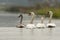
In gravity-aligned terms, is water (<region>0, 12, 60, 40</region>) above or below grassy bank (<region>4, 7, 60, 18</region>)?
below

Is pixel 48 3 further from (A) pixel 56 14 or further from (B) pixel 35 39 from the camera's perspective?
(B) pixel 35 39

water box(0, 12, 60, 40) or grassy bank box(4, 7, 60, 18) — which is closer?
water box(0, 12, 60, 40)

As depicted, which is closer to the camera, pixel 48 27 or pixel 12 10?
pixel 48 27

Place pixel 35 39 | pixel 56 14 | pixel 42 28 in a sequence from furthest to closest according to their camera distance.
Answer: pixel 56 14, pixel 42 28, pixel 35 39

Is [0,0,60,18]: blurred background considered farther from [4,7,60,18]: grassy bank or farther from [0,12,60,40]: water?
[0,12,60,40]: water

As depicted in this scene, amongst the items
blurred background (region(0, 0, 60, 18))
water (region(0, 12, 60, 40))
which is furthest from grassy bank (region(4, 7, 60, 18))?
water (region(0, 12, 60, 40))

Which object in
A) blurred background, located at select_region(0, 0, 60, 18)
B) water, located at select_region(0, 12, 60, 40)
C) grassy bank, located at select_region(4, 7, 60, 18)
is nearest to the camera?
water, located at select_region(0, 12, 60, 40)

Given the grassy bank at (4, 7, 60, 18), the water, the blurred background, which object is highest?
the blurred background

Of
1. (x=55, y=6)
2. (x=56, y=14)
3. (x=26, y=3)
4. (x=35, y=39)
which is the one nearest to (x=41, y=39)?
(x=35, y=39)

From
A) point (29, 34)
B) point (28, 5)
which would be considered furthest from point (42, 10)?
point (29, 34)

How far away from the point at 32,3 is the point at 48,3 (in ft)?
5.28

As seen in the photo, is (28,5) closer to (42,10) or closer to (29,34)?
(42,10)

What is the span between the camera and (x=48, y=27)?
11570 millimetres

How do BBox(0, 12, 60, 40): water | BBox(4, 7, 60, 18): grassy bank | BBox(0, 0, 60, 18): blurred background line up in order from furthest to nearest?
BBox(0, 0, 60, 18): blurred background, BBox(4, 7, 60, 18): grassy bank, BBox(0, 12, 60, 40): water
